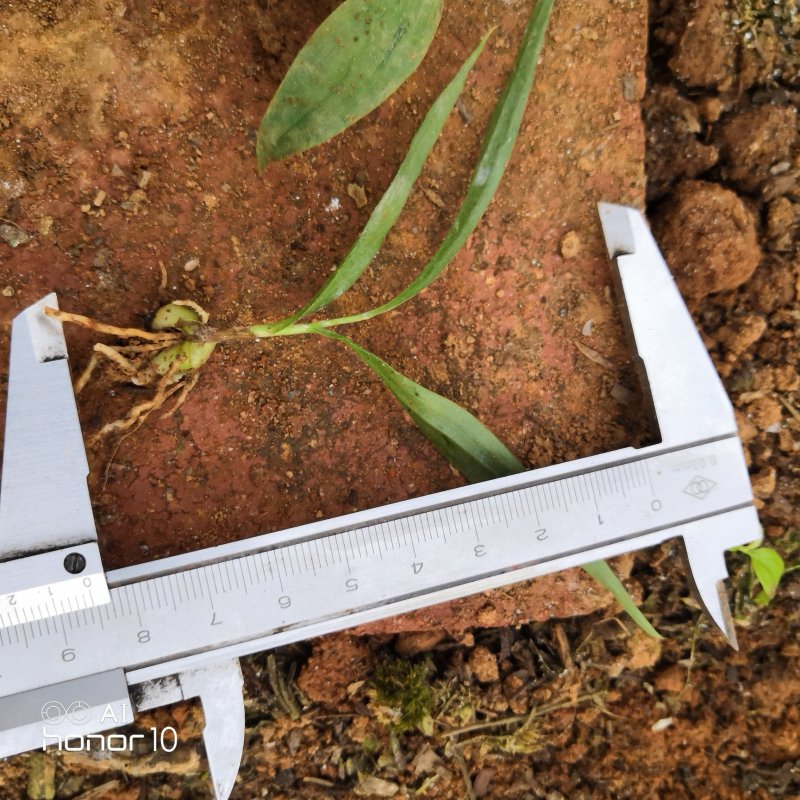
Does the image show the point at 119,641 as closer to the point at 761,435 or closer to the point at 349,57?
the point at 349,57

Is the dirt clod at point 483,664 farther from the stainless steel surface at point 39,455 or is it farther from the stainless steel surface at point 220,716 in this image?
the stainless steel surface at point 39,455

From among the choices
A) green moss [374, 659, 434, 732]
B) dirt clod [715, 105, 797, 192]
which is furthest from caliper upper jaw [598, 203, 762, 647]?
green moss [374, 659, 434, 732]

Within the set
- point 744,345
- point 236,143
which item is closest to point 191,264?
point 236,143

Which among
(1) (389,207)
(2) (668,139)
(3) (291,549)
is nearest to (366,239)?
(1) (389,207)

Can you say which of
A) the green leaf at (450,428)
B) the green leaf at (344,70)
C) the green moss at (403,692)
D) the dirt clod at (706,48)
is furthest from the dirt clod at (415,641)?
the dirt clod at (706,48)

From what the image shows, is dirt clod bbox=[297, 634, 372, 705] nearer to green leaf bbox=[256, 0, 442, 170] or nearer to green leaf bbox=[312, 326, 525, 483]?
green leaf bbox=[312, 326, 525, 483]

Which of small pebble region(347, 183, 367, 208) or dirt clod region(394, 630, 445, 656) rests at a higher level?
small pebble region(347, 183, 367, 208)
